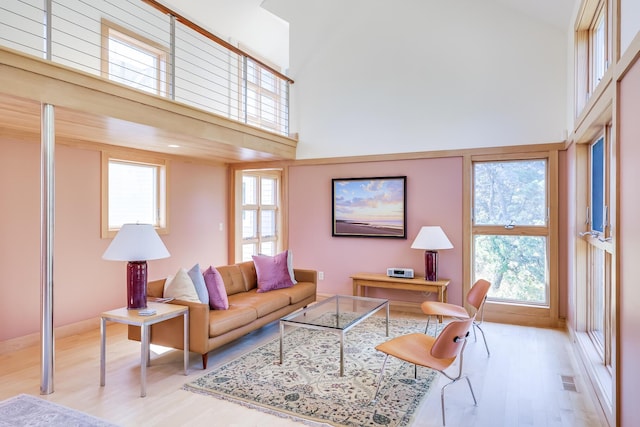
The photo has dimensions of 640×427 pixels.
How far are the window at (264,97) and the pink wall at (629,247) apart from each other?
473 centimetres

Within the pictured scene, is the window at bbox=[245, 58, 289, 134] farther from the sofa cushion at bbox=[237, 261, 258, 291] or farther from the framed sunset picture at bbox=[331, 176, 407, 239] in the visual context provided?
the sofa cushion at bbox=[237, 261, 258, 291]

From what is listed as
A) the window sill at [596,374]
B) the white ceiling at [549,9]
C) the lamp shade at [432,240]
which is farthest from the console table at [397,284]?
the white ceiling at [549,9]

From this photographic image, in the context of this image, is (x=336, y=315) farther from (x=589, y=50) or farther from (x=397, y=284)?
(x=589, y=50)

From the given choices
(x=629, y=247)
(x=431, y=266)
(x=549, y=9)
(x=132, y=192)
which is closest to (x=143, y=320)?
(x=132, y=192)

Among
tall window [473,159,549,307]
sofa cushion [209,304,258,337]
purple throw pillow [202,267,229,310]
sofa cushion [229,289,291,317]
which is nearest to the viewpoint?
sofa cushion [209,304,258,337]

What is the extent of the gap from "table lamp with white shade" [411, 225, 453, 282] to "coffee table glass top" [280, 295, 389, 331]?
100cm

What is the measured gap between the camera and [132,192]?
5.16 meters

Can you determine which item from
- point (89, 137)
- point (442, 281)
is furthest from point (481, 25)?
point (89, 137)

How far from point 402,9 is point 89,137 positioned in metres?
4.24

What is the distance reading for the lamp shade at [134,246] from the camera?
3.11 metres

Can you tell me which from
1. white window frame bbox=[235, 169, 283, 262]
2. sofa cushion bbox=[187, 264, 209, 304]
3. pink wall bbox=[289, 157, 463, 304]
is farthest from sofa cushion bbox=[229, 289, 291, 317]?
white window frame bbox=[235, 169, 283, 262]

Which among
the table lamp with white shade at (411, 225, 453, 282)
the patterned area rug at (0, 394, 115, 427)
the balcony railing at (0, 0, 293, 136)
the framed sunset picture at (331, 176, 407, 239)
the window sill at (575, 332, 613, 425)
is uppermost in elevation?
the balcony railing at (0, 0, 293, 136)

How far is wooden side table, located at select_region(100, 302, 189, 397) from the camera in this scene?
115 inches

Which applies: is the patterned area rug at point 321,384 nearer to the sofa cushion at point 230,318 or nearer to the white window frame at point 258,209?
the sofa cushion at point 230,318
